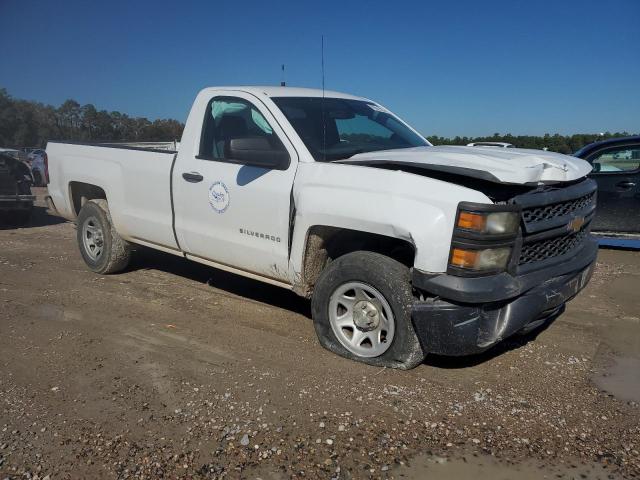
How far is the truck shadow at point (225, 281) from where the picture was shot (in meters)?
5.28

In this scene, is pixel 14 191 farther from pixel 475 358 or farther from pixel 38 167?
pixel 38 167

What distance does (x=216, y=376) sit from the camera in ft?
12.0

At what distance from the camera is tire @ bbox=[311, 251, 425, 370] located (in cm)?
346

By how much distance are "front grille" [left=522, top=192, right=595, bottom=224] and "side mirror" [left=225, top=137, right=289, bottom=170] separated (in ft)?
Answer: 5.63

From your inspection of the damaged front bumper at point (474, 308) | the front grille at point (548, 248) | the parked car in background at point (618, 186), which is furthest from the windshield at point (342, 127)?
the parked car in background at point (618, 186)

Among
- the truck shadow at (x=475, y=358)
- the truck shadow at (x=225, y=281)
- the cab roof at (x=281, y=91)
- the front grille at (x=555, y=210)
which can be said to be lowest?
the truck shadow at (x=225, y=281)

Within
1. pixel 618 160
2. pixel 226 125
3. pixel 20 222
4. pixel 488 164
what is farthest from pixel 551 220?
pixel 20 222

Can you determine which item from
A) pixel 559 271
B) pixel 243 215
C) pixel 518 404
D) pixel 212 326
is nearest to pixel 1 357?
pixel 212 326

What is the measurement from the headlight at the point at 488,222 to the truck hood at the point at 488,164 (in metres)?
0.22

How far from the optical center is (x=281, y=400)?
334cm

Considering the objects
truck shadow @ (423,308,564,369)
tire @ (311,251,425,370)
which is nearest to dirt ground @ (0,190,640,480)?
truck shadow @ (423,308,564,369)

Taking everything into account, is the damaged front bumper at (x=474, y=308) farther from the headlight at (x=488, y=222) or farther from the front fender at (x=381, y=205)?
the headlight at (x=488, y=222)

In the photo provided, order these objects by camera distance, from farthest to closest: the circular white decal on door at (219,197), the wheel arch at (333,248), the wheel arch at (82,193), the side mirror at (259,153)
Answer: the wheel arch at (82,193)
the circular white decal on door at (219,197)
the side mirror at (259,153)
the wheel arch at (333,248)

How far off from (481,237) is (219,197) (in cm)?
226
